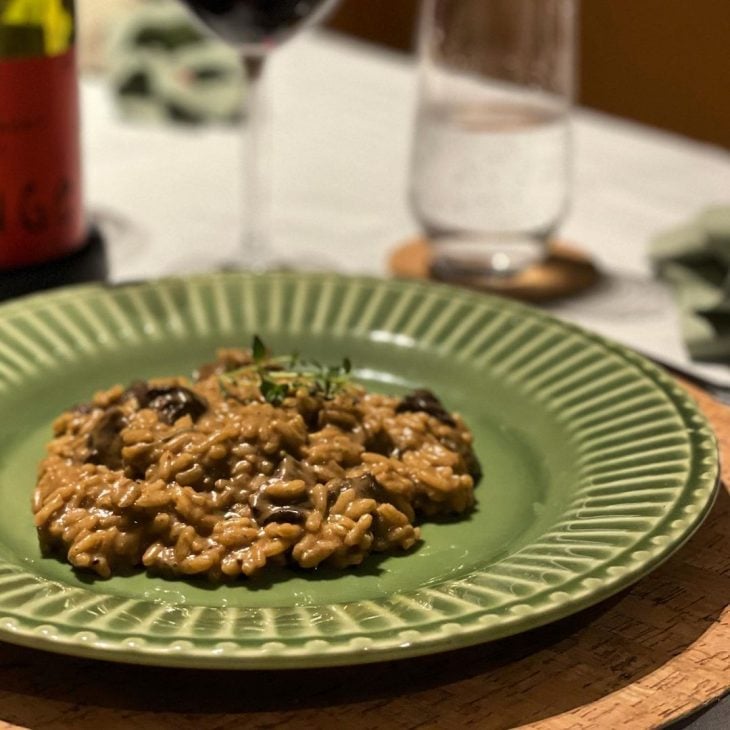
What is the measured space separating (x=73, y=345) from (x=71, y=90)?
1.33ft

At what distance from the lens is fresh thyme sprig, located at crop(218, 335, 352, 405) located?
125 cm

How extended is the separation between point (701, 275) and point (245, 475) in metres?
1.04

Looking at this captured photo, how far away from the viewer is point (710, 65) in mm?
4121

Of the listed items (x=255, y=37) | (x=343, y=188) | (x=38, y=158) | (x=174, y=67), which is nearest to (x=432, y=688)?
(x=38, y=158)

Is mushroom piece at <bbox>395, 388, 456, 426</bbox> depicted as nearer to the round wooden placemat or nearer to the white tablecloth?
the round wooden placemat

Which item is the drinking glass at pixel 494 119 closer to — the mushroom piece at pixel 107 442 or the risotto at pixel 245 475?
the risotto at pixel 245 475

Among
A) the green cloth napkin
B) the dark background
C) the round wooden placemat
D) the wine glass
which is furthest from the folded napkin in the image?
the dark background

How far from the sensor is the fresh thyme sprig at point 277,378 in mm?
1251

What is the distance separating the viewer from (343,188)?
2426mm

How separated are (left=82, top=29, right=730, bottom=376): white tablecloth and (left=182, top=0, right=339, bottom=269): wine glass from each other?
0.30ft

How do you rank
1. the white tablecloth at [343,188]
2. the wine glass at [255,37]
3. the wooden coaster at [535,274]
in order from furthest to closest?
the white tablecloth at [343,188] → the wooden coaster at [535,274] → the wine glass at [255,37]

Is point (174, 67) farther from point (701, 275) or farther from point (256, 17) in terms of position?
point (701, 275)

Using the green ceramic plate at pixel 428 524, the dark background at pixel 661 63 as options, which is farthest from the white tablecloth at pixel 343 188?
the dark background at pixel 661 63

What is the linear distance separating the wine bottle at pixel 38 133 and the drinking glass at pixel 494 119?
500mm
